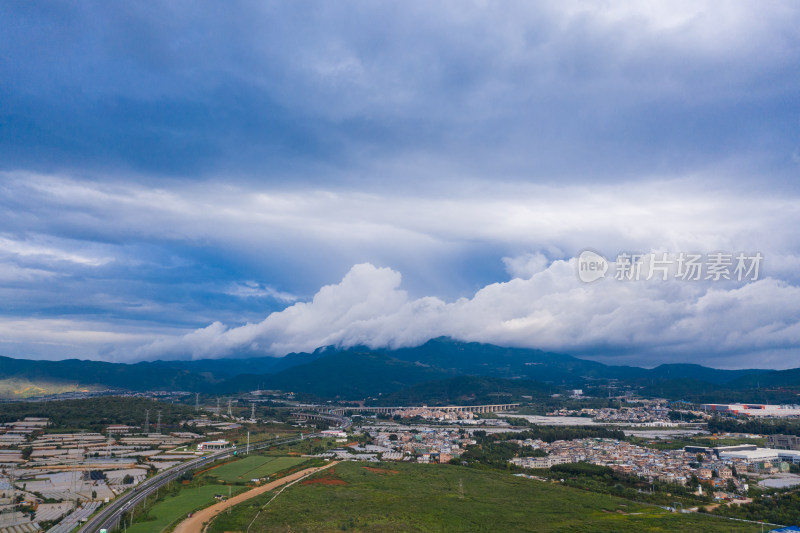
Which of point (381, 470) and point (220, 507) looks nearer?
point (220, 507)

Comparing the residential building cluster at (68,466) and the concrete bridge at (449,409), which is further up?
the residential building cluster at (68,466)

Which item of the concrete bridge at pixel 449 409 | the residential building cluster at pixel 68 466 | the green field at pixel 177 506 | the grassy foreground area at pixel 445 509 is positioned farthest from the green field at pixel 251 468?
the concrete bridge at pixel 449 409

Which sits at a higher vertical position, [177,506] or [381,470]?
[177,506]

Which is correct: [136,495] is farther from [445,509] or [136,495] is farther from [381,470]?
[445,509]

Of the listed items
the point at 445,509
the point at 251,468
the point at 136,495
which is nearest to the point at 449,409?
the point at 251,468

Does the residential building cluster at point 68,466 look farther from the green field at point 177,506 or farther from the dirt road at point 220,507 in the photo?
the dirt road at point 220,507

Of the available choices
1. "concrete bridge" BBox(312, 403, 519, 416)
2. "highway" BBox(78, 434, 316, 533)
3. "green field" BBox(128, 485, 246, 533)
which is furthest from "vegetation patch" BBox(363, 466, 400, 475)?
"concrete bridge" BBox(312, 403, 519, 416)

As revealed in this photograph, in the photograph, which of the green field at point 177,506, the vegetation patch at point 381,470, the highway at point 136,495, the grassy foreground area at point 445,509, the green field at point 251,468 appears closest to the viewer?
the green field at point 177,506

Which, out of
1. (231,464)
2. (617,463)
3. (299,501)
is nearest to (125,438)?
(231,464)
